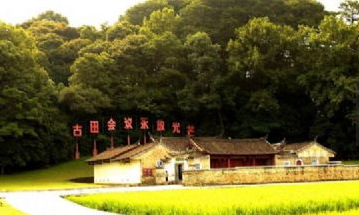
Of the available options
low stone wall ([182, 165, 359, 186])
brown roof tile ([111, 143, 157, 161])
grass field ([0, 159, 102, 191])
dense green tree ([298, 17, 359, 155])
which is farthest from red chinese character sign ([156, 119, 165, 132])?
low stone wall ([182, 165, 359, 186])

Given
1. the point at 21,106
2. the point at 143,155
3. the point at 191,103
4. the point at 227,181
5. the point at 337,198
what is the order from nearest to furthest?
1. the point at 337,198
2. the point at 227,181
3. the point at 143,155
4. the point at 21,106
5. the point at 191,103

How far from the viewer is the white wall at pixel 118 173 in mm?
40334

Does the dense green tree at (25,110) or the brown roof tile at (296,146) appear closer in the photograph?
the brown roof tile at (296,146)

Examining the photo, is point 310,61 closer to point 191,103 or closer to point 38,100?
point 191,103

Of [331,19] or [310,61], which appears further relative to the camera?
[310,61]

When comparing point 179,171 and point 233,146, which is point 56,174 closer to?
point 179,171

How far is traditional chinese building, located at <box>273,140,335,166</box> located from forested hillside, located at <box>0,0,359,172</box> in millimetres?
4893

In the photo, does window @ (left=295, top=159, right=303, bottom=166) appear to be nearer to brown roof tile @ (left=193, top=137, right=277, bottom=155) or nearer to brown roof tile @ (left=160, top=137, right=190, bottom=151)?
brown roof tile @ (left=193, top=137, right=277, bottom=155)

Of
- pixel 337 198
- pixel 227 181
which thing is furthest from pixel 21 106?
pixel 337 198

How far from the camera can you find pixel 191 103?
5272 centimetres

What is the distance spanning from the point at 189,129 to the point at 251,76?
775 centimetres

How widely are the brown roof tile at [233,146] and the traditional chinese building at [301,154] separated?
0.80 meters

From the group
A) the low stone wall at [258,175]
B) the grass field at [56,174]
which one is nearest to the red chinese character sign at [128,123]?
the grass field at [56,174]

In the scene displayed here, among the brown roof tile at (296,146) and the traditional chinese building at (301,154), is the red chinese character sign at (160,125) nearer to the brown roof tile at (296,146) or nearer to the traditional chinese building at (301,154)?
the traditional chinese building at (301,154)
